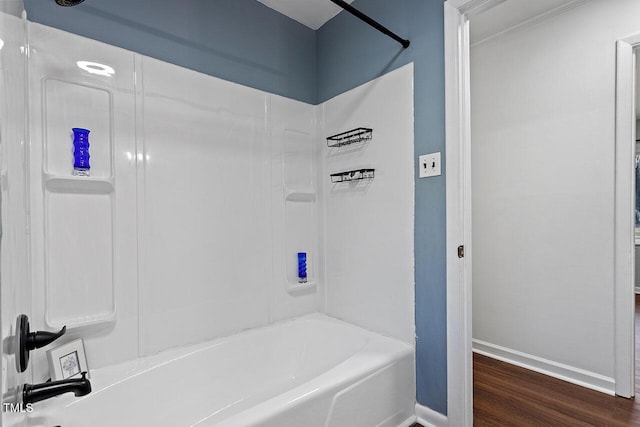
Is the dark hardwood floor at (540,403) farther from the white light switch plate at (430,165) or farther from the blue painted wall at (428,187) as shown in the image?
the white light switch plate at (430,165)

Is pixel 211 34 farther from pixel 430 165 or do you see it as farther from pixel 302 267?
pixel 302 267

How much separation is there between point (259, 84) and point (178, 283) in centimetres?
137

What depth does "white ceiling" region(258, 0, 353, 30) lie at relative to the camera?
7.25 feet

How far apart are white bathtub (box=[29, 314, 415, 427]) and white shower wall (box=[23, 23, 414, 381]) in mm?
130

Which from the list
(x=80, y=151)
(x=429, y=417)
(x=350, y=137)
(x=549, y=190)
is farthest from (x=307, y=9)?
(x=429, y=417)

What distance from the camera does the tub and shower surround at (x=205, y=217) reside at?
4.74 feet

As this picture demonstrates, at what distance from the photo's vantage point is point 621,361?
2.04 metres

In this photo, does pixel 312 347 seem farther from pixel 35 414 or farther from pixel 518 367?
pixel 518 367

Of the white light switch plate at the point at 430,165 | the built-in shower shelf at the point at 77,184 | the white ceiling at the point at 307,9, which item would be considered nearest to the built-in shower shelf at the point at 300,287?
the white light switch plate at the point at 430,165

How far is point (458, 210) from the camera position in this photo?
5.42 feet

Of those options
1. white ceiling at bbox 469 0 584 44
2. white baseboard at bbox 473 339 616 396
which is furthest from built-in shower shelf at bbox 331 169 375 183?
white baseboard at bbox 473 339 616 396

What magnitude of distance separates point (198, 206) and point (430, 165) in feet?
4.39

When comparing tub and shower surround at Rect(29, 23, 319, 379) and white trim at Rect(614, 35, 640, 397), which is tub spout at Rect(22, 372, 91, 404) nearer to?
tub and shower surround at Rect(29, 23, 319, 379)

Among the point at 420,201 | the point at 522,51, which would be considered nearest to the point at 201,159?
the point at 420,201
